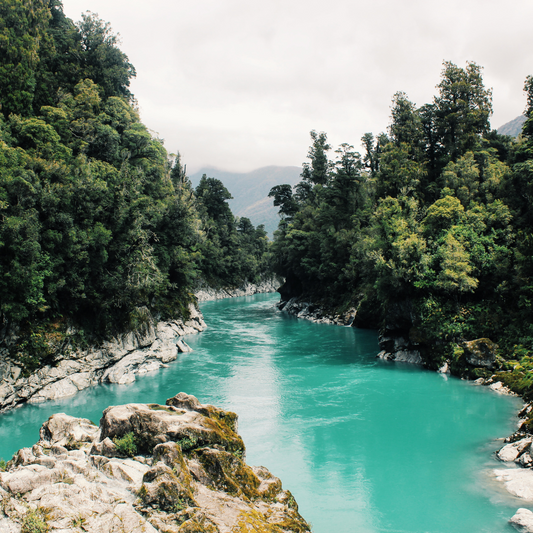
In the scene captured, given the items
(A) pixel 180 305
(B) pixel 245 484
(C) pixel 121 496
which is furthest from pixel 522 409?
(A) pixel 180 305

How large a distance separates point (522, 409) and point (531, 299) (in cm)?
810

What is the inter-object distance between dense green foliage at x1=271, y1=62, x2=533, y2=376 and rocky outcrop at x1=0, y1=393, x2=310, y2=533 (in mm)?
18427

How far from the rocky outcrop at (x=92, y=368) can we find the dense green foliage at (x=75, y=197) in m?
0.92

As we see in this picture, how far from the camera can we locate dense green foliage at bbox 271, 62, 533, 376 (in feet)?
84.7

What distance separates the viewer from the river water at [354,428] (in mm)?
11961

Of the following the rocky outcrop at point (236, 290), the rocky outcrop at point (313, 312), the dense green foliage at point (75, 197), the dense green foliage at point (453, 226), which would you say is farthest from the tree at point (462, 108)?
the rocky outcrop at point (236, 290)

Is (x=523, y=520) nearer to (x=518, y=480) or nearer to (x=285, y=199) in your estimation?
(x=518, y=480)

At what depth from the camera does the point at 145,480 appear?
8.41 metres

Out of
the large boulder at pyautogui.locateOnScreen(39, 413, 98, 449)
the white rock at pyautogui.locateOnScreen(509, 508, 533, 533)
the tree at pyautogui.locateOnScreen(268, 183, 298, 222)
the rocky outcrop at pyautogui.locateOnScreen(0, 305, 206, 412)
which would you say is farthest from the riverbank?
the tree at pyautogui.locateOnScreen(268, 183, 298, 222)

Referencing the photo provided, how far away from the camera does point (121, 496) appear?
800 cm

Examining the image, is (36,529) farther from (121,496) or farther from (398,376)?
(398,376)

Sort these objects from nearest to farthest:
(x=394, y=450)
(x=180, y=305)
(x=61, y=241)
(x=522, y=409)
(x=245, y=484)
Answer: (x=245, y=484) → (x=394, y=450) → (x=522, y=409) → (x=61, y=241) → (x=180, y=305)

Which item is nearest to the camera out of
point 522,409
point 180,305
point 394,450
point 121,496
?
point 121,496

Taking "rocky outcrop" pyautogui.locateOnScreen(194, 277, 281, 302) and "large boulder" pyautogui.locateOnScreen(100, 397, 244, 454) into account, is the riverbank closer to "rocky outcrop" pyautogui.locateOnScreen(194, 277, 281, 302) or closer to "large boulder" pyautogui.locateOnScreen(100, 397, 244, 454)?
"large boulder" pyautogui.locateOnScreen(100, 397, 244, 454)
